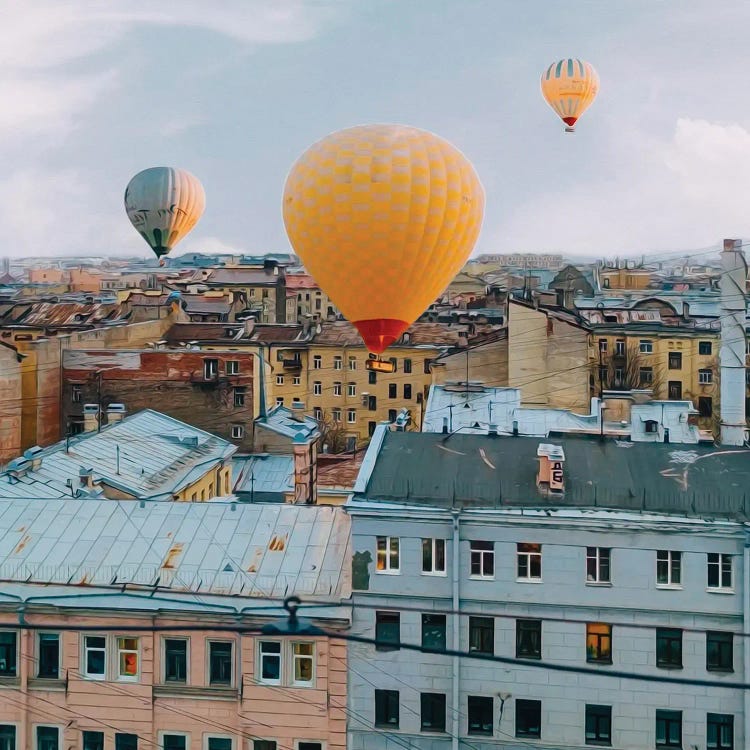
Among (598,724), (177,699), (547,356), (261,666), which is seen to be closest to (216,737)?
(177,699)

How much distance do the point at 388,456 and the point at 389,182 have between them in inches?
193

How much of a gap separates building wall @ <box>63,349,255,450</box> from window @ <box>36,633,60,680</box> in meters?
18.7

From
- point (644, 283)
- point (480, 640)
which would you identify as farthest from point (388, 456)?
point (644, 283)

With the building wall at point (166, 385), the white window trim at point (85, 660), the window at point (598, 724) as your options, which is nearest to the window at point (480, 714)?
the window at point (598, 724)

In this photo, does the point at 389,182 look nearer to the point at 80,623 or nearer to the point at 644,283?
the point at 80,623

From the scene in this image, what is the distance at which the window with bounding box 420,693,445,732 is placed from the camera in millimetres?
17609

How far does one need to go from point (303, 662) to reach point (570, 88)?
82.2ft

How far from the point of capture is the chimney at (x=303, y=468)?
81.3 feet

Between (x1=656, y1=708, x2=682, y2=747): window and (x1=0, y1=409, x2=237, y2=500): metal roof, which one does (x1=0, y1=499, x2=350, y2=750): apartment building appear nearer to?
(x1=656, y1=708, x2=682, y2=747): window

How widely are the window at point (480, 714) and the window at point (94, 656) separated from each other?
581 cm

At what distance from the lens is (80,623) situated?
17.5m

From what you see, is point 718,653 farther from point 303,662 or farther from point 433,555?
point 303,662

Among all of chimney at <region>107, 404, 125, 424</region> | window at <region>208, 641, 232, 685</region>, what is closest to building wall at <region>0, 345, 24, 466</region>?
chimney at <region>107, 404, 125, 424</region>

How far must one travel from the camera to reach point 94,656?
17.5 meters
